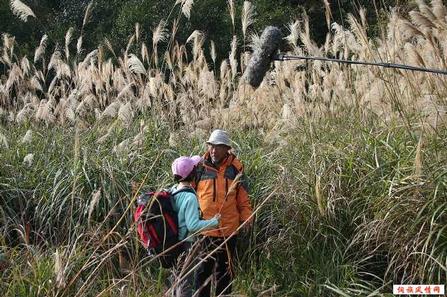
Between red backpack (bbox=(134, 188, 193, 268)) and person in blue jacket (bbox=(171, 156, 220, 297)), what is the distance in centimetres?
3

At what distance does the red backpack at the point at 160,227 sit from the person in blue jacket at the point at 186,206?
3cm

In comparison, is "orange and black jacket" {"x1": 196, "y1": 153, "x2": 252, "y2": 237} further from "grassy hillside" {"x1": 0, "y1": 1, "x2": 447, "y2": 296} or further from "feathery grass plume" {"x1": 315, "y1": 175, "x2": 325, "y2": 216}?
"feathery grass plume" {"x1": 315, "y1": 175, "x2": 325, "y2": 216}

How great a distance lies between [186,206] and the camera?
4637 mm

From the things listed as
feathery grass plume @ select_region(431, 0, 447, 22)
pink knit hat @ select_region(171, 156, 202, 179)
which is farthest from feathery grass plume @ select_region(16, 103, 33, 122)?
feathery grass plume @ select_region(431, 0, 447, 22)

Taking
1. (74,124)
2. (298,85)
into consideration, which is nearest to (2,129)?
(74,124)

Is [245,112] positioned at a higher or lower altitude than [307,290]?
higher

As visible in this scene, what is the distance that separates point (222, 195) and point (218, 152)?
0.31m

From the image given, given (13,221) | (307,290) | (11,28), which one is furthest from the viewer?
(11,28)

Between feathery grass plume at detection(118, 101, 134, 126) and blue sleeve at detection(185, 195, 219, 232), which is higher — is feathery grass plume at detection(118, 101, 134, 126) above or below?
above

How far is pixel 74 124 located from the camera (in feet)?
23.5

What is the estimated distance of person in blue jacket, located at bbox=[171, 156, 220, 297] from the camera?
456 cm

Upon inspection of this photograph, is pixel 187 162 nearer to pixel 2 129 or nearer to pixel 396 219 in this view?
pixel 396 219

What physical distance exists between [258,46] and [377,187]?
1297 millimetres

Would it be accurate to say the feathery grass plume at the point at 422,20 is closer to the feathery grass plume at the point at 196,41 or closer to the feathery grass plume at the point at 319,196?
the feathery grass plume at the point at 319,196
